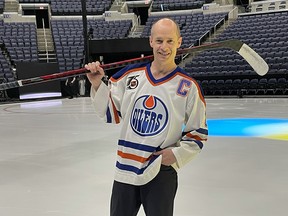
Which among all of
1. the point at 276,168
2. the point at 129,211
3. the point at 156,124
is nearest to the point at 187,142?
the point at 156,124

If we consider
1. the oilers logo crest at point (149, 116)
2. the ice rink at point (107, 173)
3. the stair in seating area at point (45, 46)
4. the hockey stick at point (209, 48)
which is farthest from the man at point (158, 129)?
the stair in seating area at point (45, 46)

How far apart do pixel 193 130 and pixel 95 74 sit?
1.68 ft

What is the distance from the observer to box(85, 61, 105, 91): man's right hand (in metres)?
1.73

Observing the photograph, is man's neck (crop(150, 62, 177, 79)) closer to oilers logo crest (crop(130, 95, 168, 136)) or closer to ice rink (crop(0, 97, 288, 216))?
oilers logo crest (crop(130, 95, 168, 136))

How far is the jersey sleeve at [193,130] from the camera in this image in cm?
162

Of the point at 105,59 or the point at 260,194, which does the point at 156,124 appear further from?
the point at 105,59

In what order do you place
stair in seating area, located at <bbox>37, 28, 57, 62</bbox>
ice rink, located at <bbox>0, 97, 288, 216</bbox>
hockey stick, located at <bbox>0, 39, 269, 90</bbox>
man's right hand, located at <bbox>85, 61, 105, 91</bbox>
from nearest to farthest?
man's right hand, located at <bbox>85, 61, 105, 91</bbox>
hockey stick, located at <bbox>0, 39, 269, 90</bbox>
ice rink, located at <bbox>0, 97, 288, 216</bbox>
stair in seating area, located at <bbox>37, 28, 57, 62</bbox>

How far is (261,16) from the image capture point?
65.5 feet

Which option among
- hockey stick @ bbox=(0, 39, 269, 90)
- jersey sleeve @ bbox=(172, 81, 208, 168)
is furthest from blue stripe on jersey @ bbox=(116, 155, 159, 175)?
→ hockey stick @ bbox=(0, 39, 269, 90)

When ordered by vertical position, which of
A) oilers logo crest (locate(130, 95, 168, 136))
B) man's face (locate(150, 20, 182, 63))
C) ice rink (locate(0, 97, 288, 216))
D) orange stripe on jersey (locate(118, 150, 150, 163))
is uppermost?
man's face (locate(150, 20, 182, 63))

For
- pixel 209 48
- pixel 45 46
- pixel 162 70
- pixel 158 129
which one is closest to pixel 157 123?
pixel 158 129

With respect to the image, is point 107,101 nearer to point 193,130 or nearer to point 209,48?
point 193,130

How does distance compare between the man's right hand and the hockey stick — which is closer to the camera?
the man's right hand

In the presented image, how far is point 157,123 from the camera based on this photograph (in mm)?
1610
